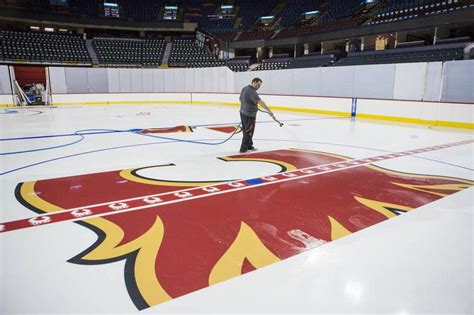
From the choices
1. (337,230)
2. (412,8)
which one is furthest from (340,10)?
(337,230)

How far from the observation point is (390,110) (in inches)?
452

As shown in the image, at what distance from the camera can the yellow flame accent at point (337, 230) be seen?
2720mm

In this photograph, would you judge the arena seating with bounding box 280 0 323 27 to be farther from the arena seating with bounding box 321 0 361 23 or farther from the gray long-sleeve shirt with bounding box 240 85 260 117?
the gray long-sleeve shirt with bounding box 240 85 260 117

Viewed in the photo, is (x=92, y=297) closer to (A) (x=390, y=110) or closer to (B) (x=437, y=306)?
(B) (x=437, y=306)

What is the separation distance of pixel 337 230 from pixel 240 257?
940 millimetres

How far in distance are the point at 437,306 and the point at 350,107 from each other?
11602 mm

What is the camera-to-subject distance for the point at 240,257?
236 centimetres

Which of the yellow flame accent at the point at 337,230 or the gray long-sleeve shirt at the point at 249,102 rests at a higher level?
the gray long-sleeve shirt at the point at 249,102

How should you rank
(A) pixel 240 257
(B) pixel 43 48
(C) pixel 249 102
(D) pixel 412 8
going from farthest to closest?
(B) pixel 43 48
(D) pixel 412 8
(C) pixel 249 102
(A) pixel 240 257

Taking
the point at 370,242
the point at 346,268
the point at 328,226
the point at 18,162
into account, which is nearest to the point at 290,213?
the point at 328,226

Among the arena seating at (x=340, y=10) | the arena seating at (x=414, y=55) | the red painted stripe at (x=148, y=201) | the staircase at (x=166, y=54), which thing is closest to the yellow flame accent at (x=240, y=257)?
the red painted stripe at (x=148, y=201)

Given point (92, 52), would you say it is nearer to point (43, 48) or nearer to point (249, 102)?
point (43, 48)

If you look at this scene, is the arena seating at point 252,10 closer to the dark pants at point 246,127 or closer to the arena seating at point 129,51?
the arena seating at point 129,51

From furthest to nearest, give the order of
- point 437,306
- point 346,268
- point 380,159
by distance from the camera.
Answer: point 380,159 → point 346,268 → point 437,306
